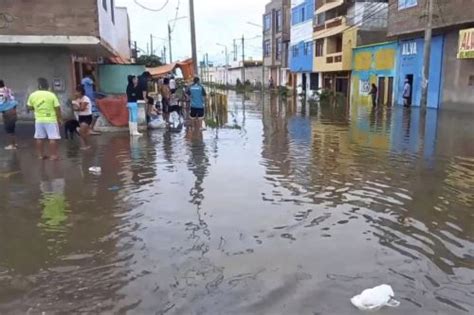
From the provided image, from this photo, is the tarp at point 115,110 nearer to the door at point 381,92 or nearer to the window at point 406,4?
the window at point 406,4

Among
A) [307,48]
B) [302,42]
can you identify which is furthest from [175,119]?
Answer: [302,42]

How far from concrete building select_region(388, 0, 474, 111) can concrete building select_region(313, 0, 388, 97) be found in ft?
25.8

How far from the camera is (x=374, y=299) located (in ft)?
12.4

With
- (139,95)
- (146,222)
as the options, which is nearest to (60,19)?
(139,95)

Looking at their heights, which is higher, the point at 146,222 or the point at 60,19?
the point at 60,19

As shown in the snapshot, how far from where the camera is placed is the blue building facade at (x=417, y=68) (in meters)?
25.9

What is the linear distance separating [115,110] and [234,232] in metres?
10.0

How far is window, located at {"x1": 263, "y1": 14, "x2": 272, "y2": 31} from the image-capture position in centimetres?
6750

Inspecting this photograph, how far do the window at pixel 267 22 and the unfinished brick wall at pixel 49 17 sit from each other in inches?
2172

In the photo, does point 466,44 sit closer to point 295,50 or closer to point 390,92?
point 390,92

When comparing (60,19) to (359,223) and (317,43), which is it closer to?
(359,223)

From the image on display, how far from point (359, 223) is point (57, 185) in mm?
4787

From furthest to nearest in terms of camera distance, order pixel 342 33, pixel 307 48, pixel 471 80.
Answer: pixel 307 48 → pixel 342 33 → pixel 471 80

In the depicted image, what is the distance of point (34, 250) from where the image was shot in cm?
494
